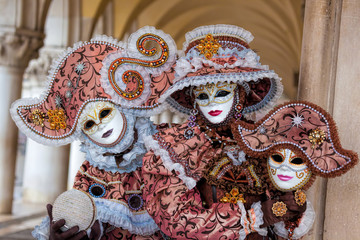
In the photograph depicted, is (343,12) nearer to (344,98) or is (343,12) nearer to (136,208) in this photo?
(344,98)

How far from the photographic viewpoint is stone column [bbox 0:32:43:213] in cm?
887

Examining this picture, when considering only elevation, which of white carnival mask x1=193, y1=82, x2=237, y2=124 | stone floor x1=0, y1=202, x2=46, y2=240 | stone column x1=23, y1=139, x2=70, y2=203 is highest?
white carnival mask x1=193, y1=82, x2=237, y2=124

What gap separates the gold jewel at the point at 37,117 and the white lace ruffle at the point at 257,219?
4.19 ft

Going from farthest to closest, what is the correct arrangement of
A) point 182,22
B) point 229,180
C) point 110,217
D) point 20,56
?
point 182,22 < point 20,56 < point 110,217 < point 229,180

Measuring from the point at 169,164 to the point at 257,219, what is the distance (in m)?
0.48

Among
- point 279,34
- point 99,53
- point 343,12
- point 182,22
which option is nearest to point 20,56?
point 99,53

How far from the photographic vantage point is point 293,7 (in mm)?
13539

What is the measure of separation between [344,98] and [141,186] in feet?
3.81

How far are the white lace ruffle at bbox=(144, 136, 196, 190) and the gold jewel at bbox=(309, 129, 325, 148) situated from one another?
1.90 ft

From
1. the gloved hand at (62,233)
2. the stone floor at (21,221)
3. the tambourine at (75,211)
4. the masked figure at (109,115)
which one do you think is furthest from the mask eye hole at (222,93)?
the stone floor at (21,221)

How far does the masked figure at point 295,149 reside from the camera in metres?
2.44

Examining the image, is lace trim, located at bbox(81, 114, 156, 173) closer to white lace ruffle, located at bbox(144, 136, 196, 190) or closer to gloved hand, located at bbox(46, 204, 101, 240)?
white lace ruffle, located at bbox(144, 136, 196, 190)

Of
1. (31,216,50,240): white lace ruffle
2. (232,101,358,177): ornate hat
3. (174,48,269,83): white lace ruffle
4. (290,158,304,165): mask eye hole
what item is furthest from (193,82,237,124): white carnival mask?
(31,216,50,240): white lace ruffle

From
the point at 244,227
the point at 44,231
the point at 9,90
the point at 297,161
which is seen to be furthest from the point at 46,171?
the point at 297,161
